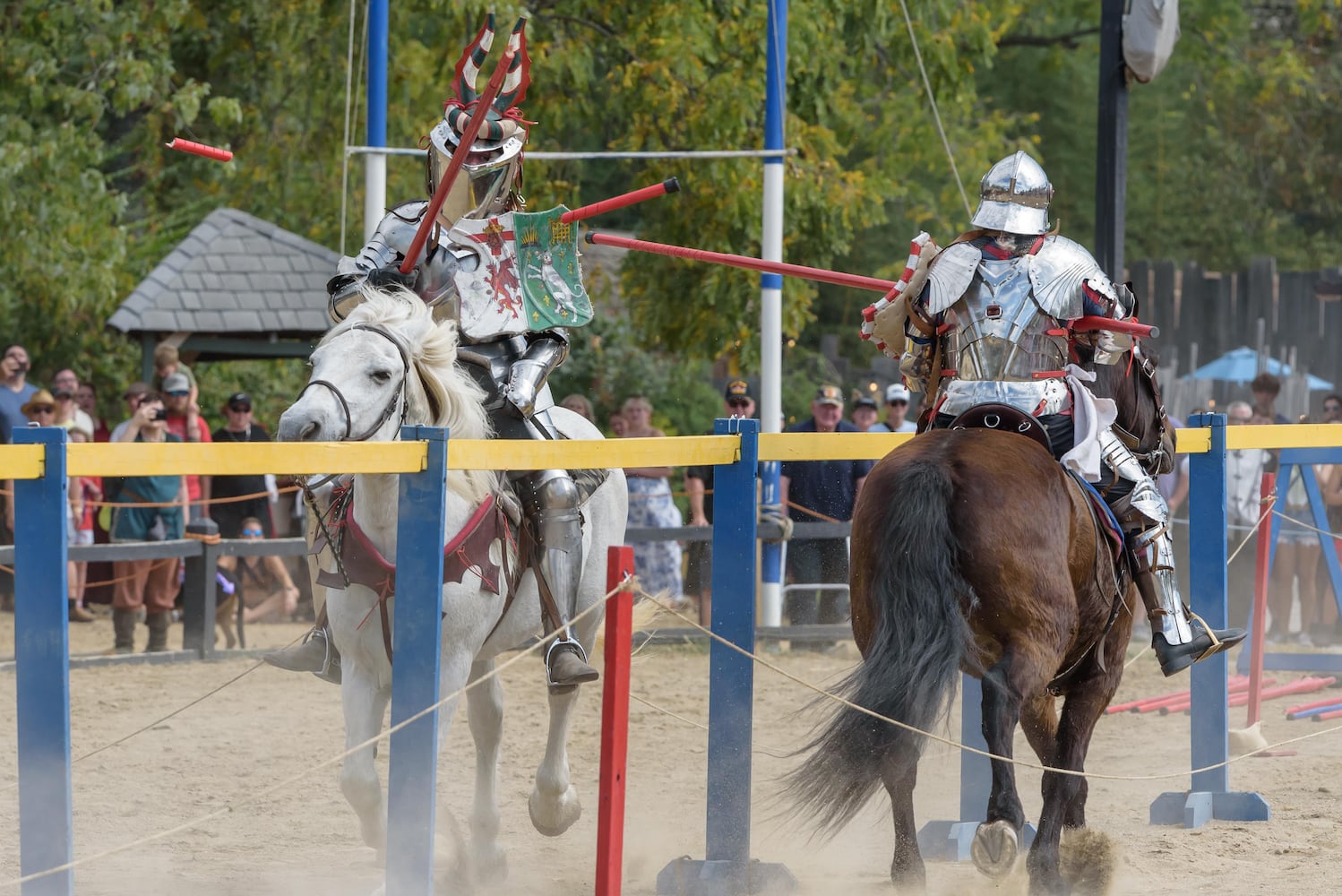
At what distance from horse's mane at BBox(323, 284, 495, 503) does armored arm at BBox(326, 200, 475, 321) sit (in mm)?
335

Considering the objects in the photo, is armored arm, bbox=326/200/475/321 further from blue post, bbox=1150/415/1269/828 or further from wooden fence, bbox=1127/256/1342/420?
wooden fence, bbox=1127/256/1342/420

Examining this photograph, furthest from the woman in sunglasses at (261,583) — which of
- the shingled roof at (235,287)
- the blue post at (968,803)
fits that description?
the blue post at (968,803)

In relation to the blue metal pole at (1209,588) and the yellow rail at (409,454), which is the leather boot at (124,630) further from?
the blue metal pole at (1209,588)

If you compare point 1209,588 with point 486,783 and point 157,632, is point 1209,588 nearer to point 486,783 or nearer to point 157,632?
point 486,783

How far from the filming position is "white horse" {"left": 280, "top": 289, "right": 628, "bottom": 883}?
451cm

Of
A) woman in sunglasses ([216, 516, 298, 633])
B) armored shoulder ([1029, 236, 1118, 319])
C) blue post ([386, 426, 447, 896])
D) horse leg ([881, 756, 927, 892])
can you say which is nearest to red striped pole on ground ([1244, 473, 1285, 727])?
armored shoulder ([1029, 236, 1118, 319])

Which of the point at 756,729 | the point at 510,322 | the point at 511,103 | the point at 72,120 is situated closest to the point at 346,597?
the point at 510,322

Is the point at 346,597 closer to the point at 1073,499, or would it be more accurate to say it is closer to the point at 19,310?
the point at 1073,499

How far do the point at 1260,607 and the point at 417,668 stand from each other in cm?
477

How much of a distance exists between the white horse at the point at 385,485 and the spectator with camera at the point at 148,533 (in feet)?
16.6

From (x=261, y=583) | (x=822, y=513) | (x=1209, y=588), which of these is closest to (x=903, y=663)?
(x=1209, y=588)

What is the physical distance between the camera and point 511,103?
5684 millimetres

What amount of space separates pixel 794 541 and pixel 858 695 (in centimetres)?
441

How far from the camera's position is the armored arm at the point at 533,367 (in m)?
5.35
